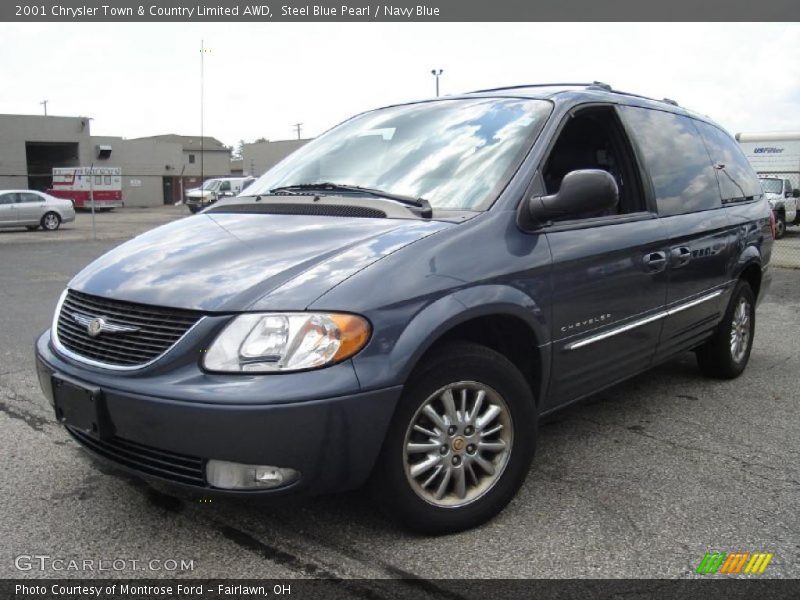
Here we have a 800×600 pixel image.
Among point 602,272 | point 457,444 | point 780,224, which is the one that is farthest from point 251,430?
point 780,224

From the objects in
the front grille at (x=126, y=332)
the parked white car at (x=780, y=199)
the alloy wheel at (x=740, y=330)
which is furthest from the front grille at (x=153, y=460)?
the parked white car at (x=780, y=199)

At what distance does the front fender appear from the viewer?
7.95 ft

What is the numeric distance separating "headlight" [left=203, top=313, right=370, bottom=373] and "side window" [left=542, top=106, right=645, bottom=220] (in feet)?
5.78

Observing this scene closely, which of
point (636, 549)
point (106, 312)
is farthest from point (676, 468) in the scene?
point (106, 312)

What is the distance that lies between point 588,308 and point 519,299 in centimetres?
55

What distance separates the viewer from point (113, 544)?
2.70m

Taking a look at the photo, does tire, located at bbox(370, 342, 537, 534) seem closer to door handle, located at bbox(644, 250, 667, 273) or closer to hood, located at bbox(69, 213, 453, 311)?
hood, located at bbox(69, 213, 453, 311)

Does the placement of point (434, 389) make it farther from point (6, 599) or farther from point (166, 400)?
point (6, 599)

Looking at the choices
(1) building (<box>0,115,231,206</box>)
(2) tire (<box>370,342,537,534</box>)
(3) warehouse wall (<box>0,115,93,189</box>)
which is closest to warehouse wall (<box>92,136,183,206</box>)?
(1) building (<box>0,115,231,206</box>)

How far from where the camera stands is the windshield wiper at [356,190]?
3.08m

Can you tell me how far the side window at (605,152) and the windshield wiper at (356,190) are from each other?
0.91 metres

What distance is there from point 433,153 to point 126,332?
5.43ft

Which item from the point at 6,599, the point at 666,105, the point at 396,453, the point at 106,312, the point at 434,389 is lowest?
the point at 6,599

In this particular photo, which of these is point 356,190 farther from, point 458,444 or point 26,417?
point 26,417
